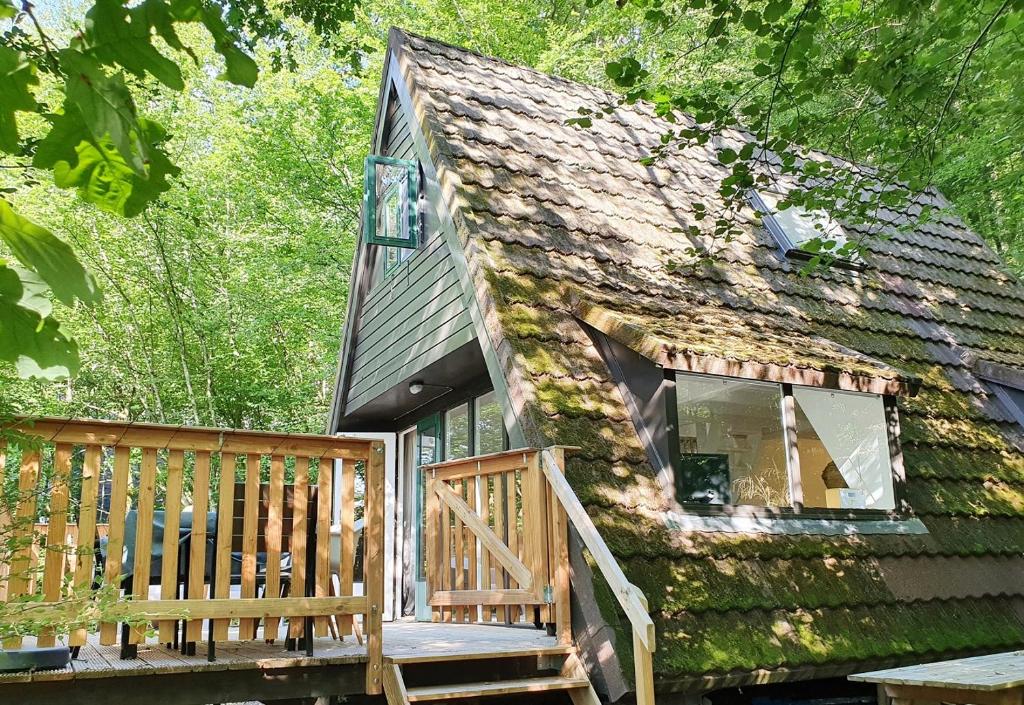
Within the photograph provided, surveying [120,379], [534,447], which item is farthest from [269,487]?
[120,379]

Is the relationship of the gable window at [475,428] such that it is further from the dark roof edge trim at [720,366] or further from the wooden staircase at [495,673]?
the wooden staircase at [495,673]

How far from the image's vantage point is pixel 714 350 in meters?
6.07

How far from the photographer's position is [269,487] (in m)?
4.95

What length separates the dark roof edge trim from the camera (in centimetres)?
584

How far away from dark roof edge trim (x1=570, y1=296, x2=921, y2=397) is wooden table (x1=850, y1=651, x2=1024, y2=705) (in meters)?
2.04

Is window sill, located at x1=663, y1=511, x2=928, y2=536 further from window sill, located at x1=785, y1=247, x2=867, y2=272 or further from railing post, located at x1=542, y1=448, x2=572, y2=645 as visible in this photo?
window sill, located at x1=785, y1=247, x2=867, y2=272

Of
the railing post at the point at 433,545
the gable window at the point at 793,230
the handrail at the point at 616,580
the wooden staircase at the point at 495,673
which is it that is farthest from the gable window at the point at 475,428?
the wooden staircase at the point at 495,673

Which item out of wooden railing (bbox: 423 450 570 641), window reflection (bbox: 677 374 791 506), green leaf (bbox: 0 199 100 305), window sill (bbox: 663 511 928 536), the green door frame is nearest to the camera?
green leaf (bbox: 0 199 100 305)

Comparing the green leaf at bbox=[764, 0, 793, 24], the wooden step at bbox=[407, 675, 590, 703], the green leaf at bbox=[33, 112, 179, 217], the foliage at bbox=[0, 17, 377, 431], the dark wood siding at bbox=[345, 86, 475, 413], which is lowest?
the wooden step at bbox=[407, 675, 590, 703]

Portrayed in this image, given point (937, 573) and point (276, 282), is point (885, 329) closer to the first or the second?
point (937, 573)

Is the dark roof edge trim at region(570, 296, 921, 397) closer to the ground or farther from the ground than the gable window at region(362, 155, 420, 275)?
closer to the ground

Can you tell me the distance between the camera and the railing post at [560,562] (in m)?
5.28

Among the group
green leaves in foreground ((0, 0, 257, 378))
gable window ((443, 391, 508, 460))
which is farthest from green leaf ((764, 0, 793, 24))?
green leaves in foreground ((0, 0, 257, 378))

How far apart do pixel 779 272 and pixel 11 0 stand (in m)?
7.65
